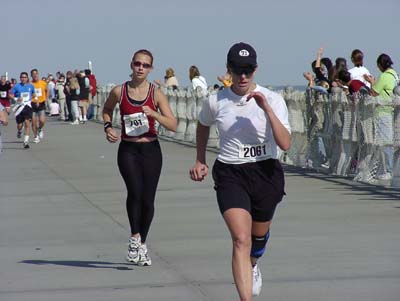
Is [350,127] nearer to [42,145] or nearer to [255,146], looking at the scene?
[255,146]

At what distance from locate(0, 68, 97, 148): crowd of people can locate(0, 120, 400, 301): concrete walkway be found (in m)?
2.61

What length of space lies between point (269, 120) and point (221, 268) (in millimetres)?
2319

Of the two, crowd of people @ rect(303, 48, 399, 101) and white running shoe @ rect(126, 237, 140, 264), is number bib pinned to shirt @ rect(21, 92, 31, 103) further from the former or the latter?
white running shoe @ rect(126, 237, 140, 264)

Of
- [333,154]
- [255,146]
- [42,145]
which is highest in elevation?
[255,146]

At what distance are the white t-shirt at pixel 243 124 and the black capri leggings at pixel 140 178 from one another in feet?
8.21

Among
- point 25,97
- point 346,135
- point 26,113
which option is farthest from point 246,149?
point 26,113

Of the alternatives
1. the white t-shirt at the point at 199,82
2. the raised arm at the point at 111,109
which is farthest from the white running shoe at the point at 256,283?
the white t-shirt at the point at 199,82

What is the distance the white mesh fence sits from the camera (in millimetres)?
15750

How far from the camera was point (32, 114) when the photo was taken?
2984 centimetres

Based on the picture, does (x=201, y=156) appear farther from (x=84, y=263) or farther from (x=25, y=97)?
(x=25, y=97)

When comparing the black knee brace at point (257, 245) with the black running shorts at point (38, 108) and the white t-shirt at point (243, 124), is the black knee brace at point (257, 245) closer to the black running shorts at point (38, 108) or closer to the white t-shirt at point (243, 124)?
the white t-shirt at point (243, 124)

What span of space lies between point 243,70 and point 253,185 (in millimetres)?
749

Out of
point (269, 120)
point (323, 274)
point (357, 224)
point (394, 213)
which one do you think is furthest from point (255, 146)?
point (394, 213)

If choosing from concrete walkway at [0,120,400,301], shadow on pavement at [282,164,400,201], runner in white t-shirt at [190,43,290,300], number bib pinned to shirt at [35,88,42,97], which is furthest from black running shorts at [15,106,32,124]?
runner in white t-shirt at [190,43,290,300]
